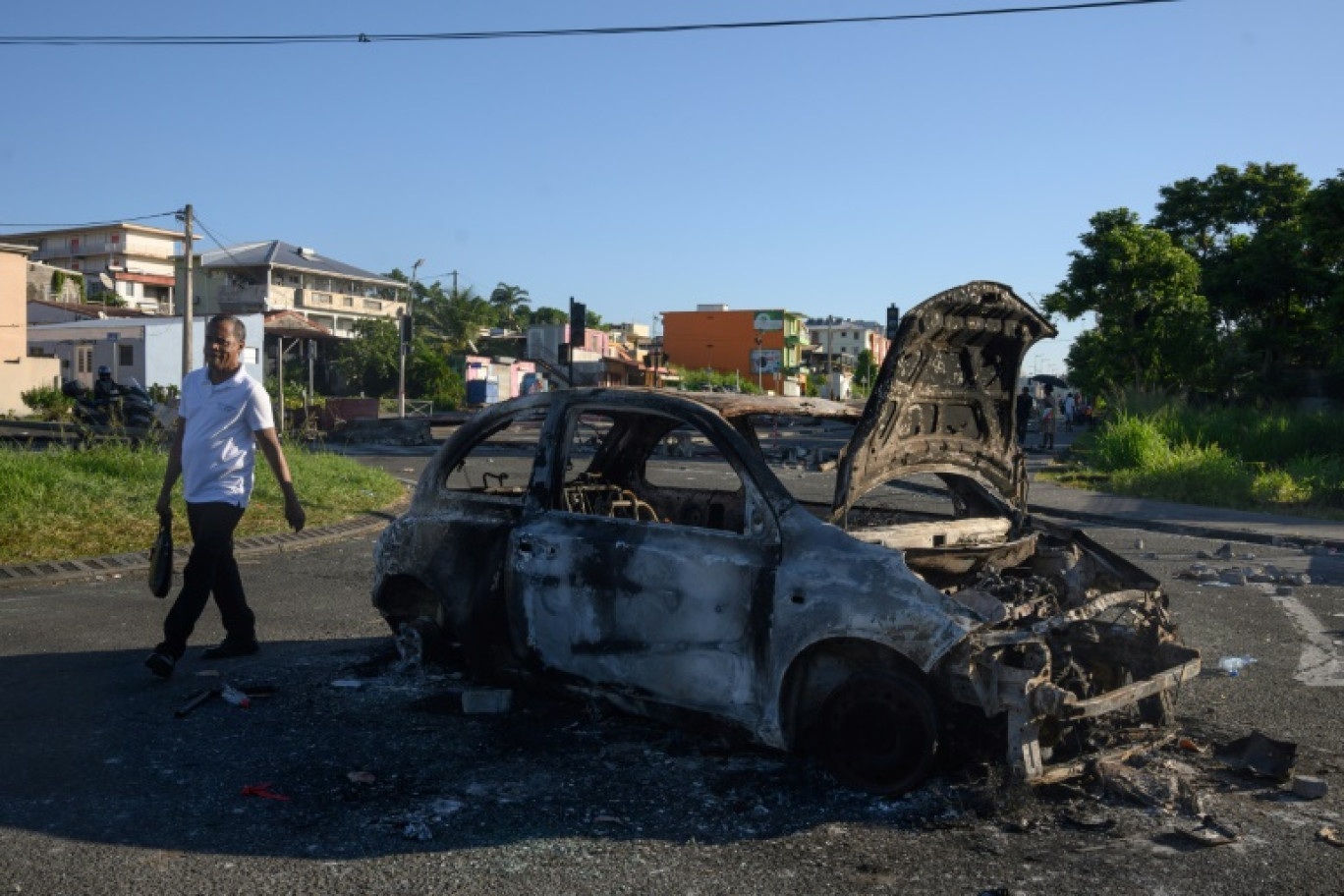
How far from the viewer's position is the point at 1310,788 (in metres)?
4.54

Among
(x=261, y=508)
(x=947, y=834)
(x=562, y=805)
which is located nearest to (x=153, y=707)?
(x=562, y=805)

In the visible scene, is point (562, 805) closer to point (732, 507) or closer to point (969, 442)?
point (732, 507)

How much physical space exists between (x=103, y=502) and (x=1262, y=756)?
34.4 ft

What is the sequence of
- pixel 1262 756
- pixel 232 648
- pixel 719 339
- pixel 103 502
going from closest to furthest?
pixel 1262 756 → pixel 232 648 → pixel 103 502 → pixel 719 339

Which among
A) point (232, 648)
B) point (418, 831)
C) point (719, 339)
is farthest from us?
point (719, 339)

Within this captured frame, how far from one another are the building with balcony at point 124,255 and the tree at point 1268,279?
7226 cm

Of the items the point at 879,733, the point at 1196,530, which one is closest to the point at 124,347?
the point at 1196,530

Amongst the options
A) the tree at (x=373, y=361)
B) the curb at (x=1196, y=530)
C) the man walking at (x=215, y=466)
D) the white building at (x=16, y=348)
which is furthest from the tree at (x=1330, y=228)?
the tree at (x=373, y=361)

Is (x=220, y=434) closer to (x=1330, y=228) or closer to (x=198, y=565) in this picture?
(x=198, y=565)

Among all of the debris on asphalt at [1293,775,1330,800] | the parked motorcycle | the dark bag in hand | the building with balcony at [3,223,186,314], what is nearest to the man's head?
the dark bag in hand

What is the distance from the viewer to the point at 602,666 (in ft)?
16.7

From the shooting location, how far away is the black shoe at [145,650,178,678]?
600 centimetres

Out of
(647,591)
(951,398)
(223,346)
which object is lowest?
(647,591)

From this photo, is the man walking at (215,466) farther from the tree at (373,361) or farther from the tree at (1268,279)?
the tree at (373,361)
